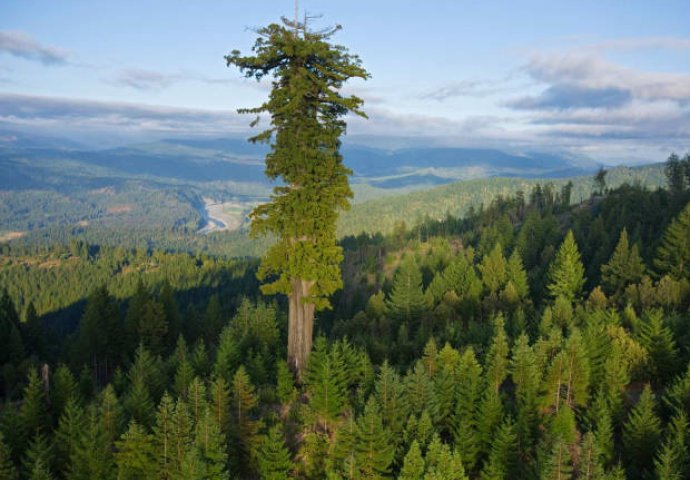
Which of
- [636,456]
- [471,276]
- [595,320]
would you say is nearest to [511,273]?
[471,276]

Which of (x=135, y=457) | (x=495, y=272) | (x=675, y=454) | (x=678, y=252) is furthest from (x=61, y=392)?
(x=678, y=252)

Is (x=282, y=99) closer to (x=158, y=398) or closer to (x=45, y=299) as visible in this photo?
(x=158, y=398)

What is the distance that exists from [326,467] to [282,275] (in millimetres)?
9096

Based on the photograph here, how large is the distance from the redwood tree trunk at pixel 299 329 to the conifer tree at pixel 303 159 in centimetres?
7

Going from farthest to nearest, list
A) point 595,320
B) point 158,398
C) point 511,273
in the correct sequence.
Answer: point 511,273, point 595,320, point 158,398

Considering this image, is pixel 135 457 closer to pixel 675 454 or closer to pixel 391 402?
pixel 391 402

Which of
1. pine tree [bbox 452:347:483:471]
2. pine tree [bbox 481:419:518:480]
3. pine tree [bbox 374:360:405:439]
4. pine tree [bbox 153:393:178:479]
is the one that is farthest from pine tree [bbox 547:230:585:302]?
pine tree [bbox 153:393:178:479]

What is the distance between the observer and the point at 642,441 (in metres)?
22.5

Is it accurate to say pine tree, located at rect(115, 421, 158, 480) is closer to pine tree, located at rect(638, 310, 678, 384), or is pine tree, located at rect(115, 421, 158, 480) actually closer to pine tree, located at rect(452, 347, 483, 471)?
pine tree, located at rect(452, 347, 483, 471)

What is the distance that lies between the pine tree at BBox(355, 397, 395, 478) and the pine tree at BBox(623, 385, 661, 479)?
1092cm

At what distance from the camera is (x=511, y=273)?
70.4m

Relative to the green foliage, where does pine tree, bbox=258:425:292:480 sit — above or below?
below

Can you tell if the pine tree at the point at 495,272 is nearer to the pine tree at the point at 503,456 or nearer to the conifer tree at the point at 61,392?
the pine tree at the point at 503,456

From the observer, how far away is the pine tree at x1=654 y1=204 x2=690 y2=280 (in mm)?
59441
